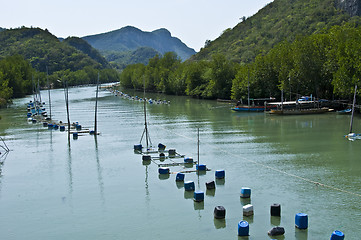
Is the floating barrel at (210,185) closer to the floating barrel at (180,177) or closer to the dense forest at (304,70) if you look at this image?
the floating barrel at (180,177)

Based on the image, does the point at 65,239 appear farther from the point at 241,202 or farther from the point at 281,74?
the point at 281,74

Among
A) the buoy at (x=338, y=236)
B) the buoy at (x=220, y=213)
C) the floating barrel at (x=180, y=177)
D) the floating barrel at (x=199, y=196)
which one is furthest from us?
the floating barrel at (x=180, y=177)

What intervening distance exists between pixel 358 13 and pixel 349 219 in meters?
156

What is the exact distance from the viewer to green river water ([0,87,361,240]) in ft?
82.4

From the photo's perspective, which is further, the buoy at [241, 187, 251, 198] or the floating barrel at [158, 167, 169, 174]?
the floating barrel at [158, 167, 169, 174]

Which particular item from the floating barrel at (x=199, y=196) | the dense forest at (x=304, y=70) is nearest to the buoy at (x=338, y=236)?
the floating barrel at (x=199, y=196)

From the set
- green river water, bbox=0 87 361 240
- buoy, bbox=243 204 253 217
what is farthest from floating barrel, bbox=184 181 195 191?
buoy, bbox=243 204 253 217

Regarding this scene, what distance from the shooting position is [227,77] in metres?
124

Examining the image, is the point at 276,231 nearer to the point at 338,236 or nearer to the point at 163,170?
the point at 338,236

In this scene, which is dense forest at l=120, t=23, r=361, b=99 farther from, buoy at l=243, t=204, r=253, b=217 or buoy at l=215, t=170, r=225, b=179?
buoy at l=243, t=204, r=253, b=217

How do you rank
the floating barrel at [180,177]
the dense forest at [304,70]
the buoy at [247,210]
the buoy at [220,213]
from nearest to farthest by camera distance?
the buoy at [220,213]
the buoy at [247,210]
the floating barrel at [180,177]
the dense forest at [304,70]

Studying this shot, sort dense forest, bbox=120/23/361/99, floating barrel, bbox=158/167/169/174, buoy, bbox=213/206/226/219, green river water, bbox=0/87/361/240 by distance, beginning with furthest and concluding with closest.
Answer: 1. dense forest, bbox=120/23/361/99
2. floating barrel, bbox=158/167/169/174
3. buoy, bbox=213/206/226/219
4. green river water, bbox=0/87/361/240

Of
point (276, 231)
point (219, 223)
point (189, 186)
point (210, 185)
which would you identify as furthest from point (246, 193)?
point (276, 231)

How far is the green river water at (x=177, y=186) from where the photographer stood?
989 inches
